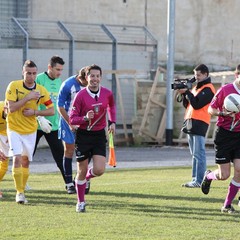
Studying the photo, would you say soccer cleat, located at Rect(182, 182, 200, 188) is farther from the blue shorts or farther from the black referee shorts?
the black referee shorts

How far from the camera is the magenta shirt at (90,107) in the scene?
39.6ft

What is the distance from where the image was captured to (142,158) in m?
23.7

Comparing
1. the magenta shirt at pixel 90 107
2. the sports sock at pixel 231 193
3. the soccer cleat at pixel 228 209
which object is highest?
the magenta shirt at pixel 90 107

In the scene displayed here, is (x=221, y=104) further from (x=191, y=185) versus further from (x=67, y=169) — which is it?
(x=191, y=185)

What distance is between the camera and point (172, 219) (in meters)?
11.3

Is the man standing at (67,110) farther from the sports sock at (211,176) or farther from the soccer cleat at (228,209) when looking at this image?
the soccer cleat at (228,209)

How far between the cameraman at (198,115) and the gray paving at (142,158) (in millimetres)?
4706

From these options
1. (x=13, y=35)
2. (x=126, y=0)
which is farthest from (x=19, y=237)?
(x=126, y=0)

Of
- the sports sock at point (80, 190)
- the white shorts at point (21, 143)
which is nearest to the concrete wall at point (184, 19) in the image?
the white shorts at point (21, 143)

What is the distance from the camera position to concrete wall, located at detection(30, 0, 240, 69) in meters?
35.4

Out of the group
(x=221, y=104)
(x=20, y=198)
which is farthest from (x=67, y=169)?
(x=221, y=104)

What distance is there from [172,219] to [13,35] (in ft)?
55.6

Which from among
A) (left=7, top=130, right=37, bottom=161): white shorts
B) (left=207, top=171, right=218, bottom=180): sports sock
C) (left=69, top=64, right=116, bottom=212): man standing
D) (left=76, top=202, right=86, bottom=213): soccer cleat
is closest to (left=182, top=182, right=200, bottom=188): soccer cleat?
(left=207, top=171, right=218, bottom=180): sports sock

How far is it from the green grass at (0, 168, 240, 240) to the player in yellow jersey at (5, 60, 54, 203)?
604 mm
